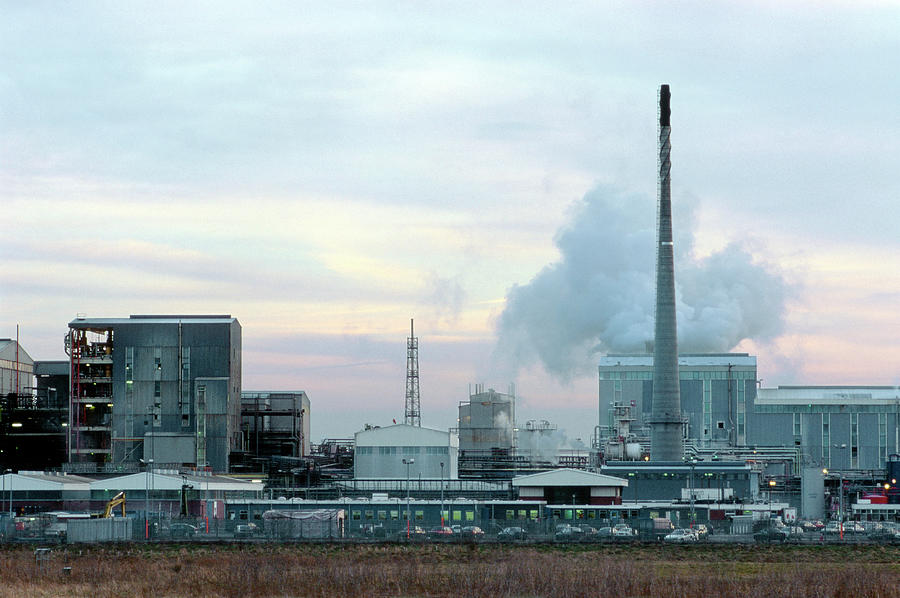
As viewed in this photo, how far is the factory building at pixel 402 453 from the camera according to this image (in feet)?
383

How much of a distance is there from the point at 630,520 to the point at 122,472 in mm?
43790

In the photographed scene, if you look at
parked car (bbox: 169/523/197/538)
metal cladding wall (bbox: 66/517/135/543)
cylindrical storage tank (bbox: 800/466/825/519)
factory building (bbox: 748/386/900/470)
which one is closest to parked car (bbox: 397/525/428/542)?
parked car (bbox: 169/523/197/538)

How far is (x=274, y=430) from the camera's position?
5251 inches

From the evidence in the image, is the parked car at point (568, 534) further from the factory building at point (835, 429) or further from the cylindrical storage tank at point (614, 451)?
the factory building at point (835, 429)

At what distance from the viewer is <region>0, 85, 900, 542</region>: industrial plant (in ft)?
292

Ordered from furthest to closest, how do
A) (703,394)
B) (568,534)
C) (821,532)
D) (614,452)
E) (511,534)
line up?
1. (703,394)
2. (614,452)
3. (821,532)
4. (568,534)
5. (511,534)

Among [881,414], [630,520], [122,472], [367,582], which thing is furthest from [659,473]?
[367,582]

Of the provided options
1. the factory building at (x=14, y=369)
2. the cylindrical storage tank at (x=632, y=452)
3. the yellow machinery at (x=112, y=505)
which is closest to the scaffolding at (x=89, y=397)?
the factory building at (x=14, y=369)

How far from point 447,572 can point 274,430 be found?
84958 mm

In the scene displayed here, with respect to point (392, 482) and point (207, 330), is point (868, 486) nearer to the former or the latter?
point (392, 482)

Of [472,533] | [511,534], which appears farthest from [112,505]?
[511,534]

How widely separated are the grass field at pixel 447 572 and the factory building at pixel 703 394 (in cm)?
7781

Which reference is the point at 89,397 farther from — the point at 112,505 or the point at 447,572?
the point at 447,572

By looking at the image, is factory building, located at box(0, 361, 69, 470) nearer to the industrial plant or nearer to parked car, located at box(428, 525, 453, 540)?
the industrial plant
